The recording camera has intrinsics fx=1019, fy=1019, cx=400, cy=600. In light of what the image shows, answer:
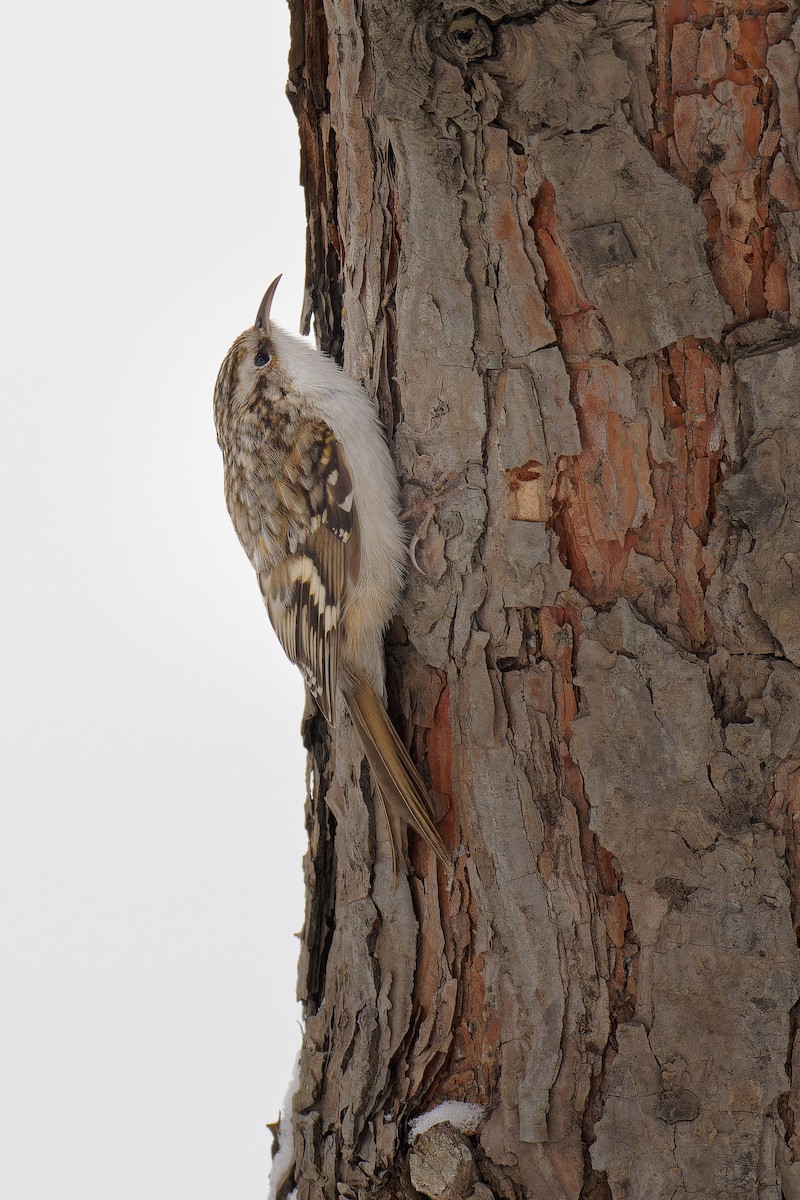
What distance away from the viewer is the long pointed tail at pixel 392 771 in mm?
1412

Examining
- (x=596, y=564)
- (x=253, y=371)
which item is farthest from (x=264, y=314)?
(x=596, y=564)

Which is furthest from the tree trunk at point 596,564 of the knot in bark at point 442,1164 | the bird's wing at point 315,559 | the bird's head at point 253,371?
the bird's head at point 253,371

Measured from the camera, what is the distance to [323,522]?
1689 mm

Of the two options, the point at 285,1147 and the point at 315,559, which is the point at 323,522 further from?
the point at 285,1147

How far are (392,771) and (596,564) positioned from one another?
0.41m

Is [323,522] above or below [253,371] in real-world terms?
below

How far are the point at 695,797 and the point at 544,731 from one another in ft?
0.67

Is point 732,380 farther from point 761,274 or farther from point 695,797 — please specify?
point 695,797

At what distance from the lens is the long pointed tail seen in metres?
1.41

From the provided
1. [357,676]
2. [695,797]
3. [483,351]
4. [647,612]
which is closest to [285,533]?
[357,676]

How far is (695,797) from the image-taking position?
4.05 ft

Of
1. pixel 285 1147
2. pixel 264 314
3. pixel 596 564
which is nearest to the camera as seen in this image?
pixel 596 564

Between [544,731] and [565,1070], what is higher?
[544,731]

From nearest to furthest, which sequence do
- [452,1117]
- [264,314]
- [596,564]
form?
[596,564], [452,1117], [264,314]
